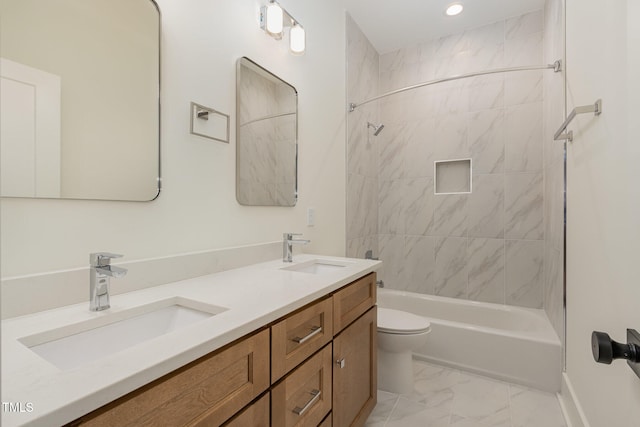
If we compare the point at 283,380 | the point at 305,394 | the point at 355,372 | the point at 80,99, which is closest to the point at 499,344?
the point at 355,372

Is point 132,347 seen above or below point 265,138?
below

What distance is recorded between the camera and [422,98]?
9.37ft

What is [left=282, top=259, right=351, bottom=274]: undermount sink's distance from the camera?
1.59 metres

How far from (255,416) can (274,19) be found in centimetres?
172

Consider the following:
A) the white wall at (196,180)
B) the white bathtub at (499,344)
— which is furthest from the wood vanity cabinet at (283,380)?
the white bathtub at (499,344)

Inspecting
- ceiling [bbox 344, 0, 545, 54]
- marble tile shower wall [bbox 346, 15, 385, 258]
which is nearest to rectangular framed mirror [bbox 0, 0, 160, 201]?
marble tile shower wall [bbox 346, 15, 385, 258]

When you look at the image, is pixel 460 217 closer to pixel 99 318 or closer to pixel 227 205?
pixel 227 205

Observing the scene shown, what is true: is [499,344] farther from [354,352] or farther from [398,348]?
[354,352]

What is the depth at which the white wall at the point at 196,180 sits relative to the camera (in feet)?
2.71

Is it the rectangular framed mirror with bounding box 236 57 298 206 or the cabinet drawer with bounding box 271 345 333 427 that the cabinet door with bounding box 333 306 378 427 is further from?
the rectangular framed mirror with bounding box 236 57 298 206

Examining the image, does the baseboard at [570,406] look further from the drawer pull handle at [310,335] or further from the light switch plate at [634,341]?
the drawer pull handle at [310,335]

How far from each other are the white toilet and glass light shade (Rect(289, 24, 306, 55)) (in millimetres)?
1716

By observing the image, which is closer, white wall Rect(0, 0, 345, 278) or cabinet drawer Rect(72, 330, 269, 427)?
cabinet drawer Rect(72, 330, 269, 427)

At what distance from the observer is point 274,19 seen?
155 cm
